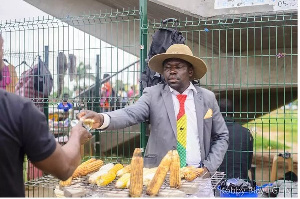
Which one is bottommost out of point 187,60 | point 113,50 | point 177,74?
point 177,74

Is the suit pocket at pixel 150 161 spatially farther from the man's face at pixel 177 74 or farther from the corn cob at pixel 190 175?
the man's face at pixel 177 74

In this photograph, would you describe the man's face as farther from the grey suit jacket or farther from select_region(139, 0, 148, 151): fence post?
select_region(139, 0, 148, 151): fence post

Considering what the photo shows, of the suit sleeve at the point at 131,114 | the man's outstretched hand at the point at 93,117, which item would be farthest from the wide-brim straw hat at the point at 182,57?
the man's outstretched hand at the point at 93,117

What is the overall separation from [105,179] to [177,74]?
4.89 ft

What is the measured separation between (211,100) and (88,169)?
1.47 metres

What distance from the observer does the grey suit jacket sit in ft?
Result: 12.2

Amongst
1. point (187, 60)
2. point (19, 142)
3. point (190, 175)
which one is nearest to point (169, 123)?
point (187, 60)

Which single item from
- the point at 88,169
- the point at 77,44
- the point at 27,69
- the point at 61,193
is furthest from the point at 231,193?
the point at 27,69

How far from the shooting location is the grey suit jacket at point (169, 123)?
12.2 ft

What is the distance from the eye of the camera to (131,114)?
3689 millimetres

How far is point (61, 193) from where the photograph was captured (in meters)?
2.73

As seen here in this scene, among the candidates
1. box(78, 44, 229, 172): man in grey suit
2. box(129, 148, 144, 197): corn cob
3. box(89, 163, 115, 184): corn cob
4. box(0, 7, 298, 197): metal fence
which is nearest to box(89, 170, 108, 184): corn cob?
box(89, 163, 115, 184): corn cob

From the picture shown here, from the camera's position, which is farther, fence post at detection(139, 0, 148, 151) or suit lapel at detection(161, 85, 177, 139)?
fence post at detection(139, 0, 148, 151)

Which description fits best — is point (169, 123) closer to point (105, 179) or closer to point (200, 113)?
point (200, 113)
